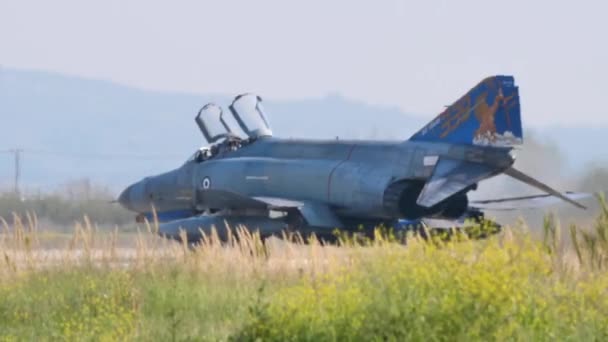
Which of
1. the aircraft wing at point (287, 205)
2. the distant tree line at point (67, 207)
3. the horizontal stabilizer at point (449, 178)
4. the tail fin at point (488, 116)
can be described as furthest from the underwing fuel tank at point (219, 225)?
the distant tree line at point (67, 207)

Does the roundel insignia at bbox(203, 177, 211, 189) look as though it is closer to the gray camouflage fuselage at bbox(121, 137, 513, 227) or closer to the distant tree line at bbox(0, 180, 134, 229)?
the gray camouflage fuselage at bbox(121, 137, 513, 227)

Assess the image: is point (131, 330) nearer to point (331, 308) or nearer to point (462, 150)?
point (331, 308)

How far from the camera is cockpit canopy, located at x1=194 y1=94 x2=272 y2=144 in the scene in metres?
29.1

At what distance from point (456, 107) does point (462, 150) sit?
0.72m

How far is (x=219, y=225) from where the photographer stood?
27.4 metres

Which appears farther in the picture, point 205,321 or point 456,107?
point 456,107

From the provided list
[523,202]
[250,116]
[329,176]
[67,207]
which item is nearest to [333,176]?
[329,176]

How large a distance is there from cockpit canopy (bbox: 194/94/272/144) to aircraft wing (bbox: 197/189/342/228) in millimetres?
1672

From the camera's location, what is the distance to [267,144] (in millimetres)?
28641

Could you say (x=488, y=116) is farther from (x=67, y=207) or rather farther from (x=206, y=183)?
(x=67, y=207)

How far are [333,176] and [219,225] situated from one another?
2.03 meters

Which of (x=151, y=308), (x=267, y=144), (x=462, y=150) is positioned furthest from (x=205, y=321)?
(x=267, y=144)

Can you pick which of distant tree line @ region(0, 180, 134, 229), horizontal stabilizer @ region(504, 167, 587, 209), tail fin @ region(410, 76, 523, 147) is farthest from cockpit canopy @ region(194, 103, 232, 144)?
distant tree line @ region(0, 180, 134, 229)

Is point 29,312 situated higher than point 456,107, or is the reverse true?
point 456,107
